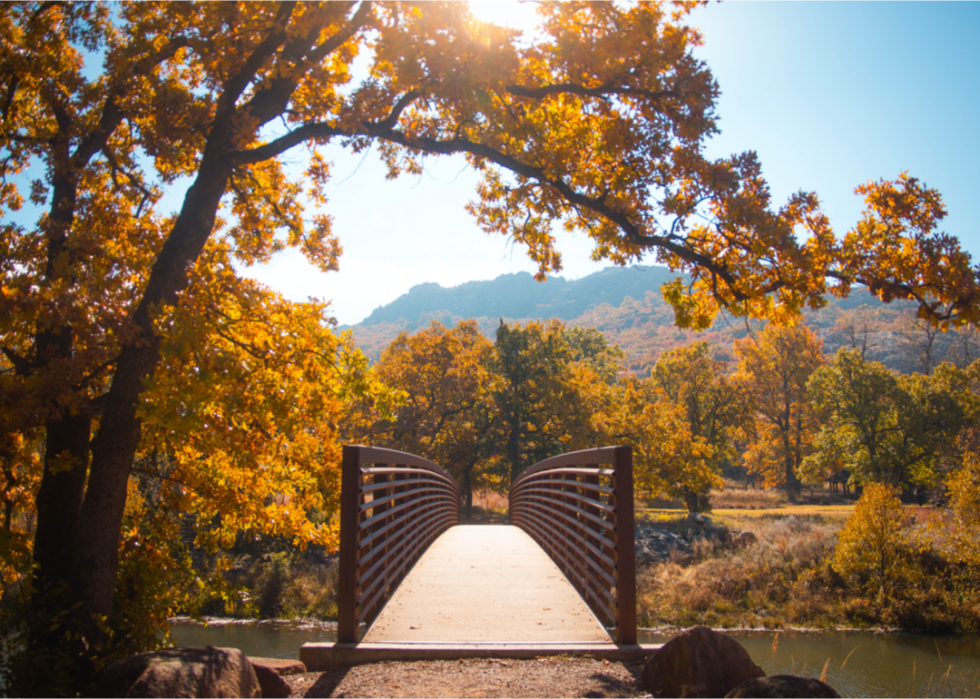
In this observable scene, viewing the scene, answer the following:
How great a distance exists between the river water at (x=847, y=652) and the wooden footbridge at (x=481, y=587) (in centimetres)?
1095

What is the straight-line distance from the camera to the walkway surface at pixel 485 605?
14.0 feet

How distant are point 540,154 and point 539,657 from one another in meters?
4.56

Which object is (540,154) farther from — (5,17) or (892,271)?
(5,17)

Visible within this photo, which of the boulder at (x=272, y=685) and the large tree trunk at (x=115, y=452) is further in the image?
the large tree trunk at (x=115, y=452)

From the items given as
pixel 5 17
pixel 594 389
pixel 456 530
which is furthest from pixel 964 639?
pixel 5 17

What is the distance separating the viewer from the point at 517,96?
5.98 metres

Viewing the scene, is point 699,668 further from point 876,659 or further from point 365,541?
point 876,659

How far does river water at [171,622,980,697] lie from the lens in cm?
1420

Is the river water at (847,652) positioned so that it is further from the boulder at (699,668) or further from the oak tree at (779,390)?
the oak tree at (779,390)

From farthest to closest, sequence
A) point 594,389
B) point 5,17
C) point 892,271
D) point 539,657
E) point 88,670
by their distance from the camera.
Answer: point 594,389 < point 5,17 < point 892,271 < point 88,670 < point 539,657

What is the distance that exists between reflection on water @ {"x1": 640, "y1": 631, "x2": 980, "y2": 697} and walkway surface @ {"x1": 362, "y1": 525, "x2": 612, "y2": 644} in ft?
32.2

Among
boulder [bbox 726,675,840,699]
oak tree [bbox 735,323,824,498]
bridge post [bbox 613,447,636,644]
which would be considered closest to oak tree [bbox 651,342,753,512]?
oak tree [bbox 735,323,824,498]

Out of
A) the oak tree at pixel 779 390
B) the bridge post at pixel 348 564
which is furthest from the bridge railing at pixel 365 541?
the oak tree at pixel 779 390

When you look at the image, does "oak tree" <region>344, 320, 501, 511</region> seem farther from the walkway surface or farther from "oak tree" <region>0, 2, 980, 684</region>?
"oak tree" <region>0, 2, 980, 684</region>
